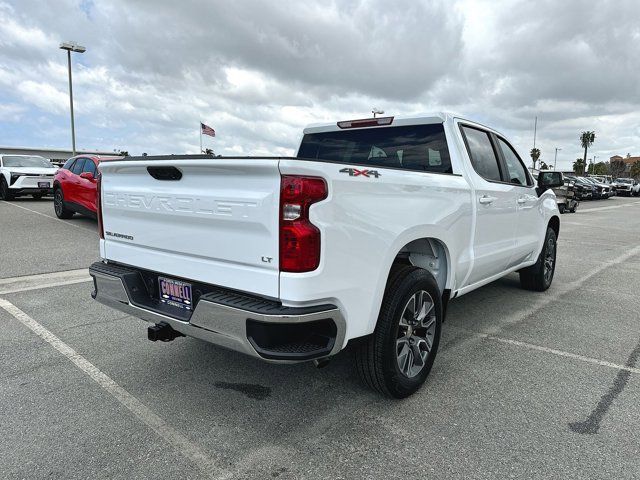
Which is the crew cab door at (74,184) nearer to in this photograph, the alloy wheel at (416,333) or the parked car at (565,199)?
the alloy wheel at (416,333)

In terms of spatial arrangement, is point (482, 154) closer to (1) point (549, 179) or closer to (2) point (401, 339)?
(1) point (549, 179)

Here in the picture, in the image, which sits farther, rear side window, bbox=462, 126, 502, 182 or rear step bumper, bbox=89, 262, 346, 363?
rear side window, bbox=462, 126, 502, 182

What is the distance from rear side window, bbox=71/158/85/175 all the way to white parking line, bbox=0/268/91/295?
212 inches

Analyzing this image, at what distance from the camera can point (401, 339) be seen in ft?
10.1

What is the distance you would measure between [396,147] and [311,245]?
2.03 metres

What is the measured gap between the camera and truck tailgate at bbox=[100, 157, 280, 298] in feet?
7.77

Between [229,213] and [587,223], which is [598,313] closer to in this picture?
[229,213]

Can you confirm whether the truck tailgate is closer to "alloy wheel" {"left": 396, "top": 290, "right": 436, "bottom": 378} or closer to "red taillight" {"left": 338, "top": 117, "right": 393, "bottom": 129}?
"alloy wheel" {"left": 396, "top": 290, "right": 436, "bottom": 378}

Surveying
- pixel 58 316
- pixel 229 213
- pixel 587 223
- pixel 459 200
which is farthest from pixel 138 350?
pixel 587 223

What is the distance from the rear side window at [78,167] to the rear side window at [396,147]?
874 cm

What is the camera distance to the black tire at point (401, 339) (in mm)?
2863

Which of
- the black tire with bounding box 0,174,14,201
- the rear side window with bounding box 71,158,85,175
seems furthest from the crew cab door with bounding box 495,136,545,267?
the black tire with bounding box 0,174,14,201

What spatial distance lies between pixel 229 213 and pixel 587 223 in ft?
55.8

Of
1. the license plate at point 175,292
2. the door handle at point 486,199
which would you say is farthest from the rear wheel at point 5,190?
the door handle at point 486,199
